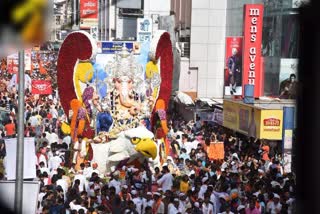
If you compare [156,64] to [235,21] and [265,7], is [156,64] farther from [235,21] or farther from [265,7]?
[235,21]

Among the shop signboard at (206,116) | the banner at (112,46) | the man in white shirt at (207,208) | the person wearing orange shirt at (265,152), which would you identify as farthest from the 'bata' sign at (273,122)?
the shop signboard at (206,116)

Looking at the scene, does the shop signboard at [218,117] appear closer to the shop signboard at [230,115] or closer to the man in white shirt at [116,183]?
the shop signboard at [230,115]

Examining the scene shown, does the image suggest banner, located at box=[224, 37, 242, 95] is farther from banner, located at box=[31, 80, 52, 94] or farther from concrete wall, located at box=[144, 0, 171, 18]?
concrete wall, located at box=[144, 0, 171, 18]

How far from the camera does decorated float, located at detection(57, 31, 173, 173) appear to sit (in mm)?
12180

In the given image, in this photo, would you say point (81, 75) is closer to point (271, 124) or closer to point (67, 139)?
point (67, 139)

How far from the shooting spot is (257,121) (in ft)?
39.1

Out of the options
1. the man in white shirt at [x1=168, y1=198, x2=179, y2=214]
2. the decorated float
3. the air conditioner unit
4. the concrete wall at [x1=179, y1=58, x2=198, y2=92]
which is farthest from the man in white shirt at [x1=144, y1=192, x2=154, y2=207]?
the air conditioner unit

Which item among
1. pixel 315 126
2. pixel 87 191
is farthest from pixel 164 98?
pixel 315 126

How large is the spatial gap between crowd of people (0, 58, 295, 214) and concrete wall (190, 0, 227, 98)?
1327cm

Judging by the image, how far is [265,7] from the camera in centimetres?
2167

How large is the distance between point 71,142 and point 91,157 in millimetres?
995

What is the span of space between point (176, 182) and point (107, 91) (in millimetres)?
3878

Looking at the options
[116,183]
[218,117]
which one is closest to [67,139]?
[116,183]

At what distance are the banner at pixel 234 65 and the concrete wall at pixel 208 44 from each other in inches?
178
